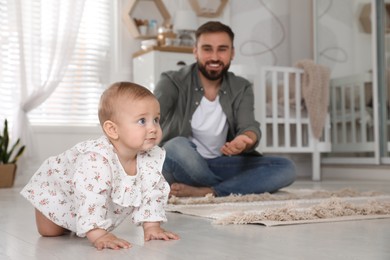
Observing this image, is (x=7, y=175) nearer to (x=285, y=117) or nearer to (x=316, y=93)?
(x=285, y=117)

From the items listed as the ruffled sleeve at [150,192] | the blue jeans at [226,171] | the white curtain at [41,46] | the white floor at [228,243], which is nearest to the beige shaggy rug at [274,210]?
the white floor at [228,243]

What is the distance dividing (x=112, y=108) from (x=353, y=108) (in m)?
3.31

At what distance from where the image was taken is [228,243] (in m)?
1.21

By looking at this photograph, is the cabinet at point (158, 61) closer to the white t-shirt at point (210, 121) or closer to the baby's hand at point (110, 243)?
the white t-shirt at point (210, 121)

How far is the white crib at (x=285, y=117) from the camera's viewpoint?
3953mm

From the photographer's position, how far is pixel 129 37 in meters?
4.18

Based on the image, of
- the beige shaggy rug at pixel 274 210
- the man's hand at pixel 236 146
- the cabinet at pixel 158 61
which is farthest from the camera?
the cabinet at pixel 158 61

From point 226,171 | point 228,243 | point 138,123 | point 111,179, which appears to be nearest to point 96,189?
point 111,179

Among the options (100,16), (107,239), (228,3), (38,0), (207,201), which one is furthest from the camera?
(228,3)

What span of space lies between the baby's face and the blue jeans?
3.71 feet

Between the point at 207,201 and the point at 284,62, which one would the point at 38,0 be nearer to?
the point at 284,62

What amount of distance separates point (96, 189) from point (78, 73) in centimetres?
295

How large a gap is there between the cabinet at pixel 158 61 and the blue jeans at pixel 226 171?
128 centimetres

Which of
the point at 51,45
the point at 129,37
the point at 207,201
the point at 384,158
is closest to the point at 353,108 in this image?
the point at 384,158
